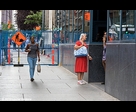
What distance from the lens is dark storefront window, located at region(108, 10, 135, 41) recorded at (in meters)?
9.36

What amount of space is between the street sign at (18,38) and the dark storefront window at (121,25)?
33.8 ft

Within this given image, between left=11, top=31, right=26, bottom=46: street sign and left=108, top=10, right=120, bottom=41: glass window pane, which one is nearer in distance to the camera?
left=108, top=10, right=120, bottom=41: glass window pane

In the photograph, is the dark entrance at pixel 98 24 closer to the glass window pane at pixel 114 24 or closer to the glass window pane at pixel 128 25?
the glass window pane at pixel 114 24

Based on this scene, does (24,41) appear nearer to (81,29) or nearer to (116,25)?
(81,29)

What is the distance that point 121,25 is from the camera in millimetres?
10164

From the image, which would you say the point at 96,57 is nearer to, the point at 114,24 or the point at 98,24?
the point at 98,24

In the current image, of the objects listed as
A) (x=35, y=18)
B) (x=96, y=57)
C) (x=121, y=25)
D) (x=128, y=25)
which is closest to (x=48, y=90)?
(x=96, y=57)

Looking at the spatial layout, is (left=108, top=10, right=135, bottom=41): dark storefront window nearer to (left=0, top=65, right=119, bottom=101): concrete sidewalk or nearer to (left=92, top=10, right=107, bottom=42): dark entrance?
(left=0, top=65, right=119, bottom=101): concrete sidewalk

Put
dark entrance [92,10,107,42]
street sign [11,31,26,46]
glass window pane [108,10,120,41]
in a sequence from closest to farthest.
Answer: glass window pane [108,10,120,41] < dark entrance [92,10,107,42] < street sign [11,31,26,46]

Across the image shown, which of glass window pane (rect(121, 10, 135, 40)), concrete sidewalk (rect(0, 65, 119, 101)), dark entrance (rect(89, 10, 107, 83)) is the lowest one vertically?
concrete sidewalk (rect(0, 65, 119, 101))

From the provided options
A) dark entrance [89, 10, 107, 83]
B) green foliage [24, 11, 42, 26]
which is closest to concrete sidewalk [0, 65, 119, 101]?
dark entrance [89, 10, 107, 83]

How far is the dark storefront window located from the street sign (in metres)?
10.3

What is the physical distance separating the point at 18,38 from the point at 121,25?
1183cm

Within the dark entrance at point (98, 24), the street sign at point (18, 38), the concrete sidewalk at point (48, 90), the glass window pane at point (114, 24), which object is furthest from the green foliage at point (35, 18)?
the glass window pane at point (114, 24)
